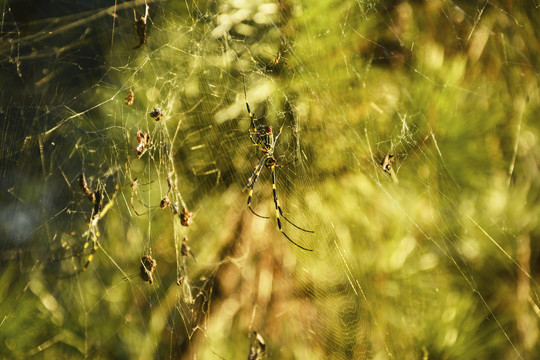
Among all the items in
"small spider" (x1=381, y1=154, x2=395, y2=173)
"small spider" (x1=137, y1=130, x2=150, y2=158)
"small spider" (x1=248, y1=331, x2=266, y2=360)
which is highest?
"small spider" (x1=381, y1=154, x2=395, y2=173)

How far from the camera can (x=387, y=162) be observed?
64 centimetres

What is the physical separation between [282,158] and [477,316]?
1.56 ft

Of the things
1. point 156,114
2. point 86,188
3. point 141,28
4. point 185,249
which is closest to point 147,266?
point 185,249

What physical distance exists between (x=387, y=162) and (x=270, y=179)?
263mm

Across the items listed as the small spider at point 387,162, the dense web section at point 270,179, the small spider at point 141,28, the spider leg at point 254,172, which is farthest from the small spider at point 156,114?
the small spider at point 387,162

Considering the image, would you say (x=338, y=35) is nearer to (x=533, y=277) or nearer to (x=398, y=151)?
(x=398, y=151)

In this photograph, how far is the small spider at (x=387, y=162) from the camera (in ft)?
2.09

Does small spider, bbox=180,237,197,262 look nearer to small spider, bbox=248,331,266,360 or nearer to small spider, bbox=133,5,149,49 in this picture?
small spider, bbox=248,331,266,360

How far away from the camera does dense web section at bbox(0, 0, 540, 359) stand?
0.61 m

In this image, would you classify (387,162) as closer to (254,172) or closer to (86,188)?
(254,172)

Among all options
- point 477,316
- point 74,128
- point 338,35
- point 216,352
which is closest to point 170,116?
point 74,128

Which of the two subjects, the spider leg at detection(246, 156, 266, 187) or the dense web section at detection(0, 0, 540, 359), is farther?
the spider leg at detection(246, 156, 266, 187)

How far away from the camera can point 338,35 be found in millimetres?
662

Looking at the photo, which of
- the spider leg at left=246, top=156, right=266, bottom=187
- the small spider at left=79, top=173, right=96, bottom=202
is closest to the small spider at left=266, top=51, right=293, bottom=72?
the spider leg at left=246, top=156, right=266, bottom=187
